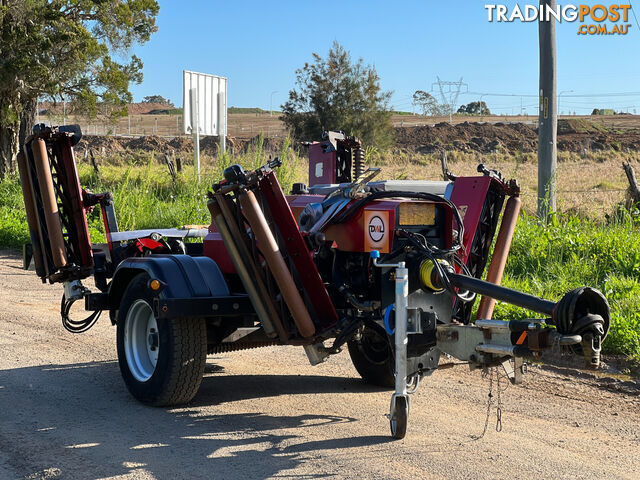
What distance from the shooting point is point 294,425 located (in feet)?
18.2

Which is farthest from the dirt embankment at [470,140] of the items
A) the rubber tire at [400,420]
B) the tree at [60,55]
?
the rubber tire at [400,420]

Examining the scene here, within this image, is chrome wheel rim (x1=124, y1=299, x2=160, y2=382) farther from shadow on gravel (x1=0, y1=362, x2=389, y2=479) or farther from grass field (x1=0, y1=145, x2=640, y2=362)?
grass field (x1=0, y1=145, x2=640, y2=362)

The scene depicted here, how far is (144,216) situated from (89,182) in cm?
541

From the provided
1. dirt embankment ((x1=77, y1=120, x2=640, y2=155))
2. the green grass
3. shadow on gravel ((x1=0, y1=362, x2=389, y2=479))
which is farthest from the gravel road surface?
dirt embankment ((x1=77, y1=120, x2=640, y2=155))

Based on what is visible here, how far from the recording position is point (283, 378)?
22.9 ft

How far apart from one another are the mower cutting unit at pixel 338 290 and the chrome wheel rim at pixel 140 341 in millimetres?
10

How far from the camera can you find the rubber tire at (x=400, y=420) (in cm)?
500

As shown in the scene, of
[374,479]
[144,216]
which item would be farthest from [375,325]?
[144,216]

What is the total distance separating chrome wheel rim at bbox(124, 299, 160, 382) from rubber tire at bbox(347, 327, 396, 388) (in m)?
1.53

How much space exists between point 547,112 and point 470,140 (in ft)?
169

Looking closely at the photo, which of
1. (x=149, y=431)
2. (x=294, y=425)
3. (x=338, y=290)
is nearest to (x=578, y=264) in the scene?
(x=338, y=290)

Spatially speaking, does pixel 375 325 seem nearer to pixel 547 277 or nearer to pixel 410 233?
pixel 410 233

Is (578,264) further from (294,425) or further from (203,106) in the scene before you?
(203,106)

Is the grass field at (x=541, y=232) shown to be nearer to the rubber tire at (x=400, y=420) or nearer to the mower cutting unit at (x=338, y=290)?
the mower cutting unit at (x=338, y=290)
